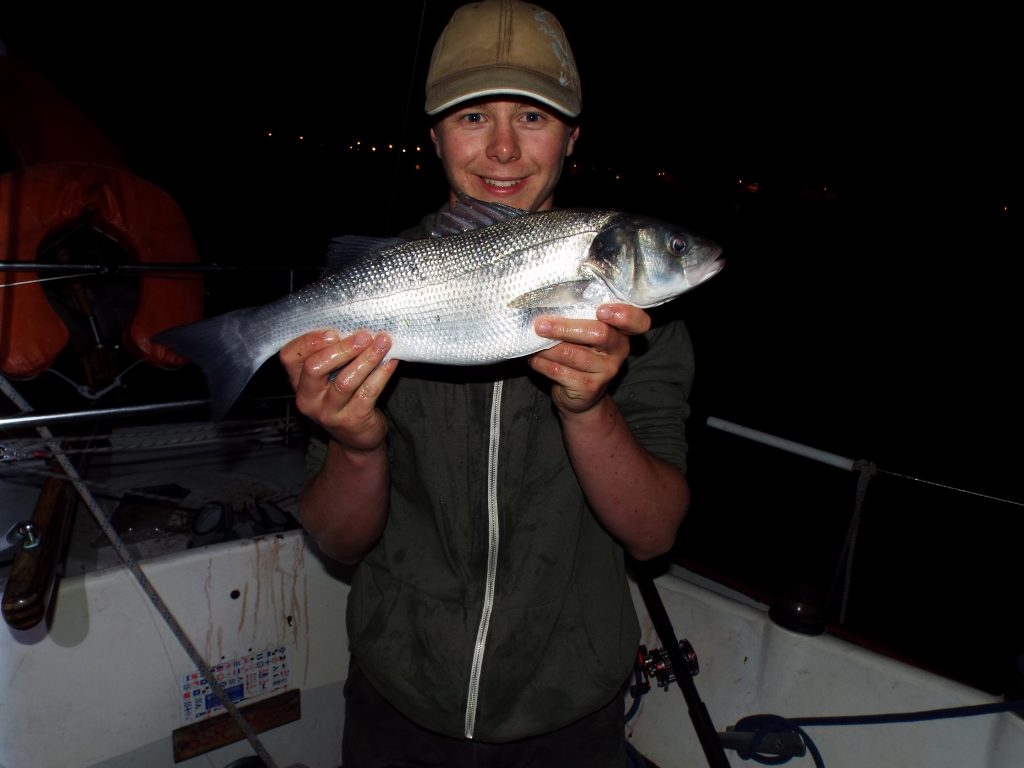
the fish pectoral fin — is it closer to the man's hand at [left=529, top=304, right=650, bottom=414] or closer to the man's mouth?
the man's hand at [left=529, top=304, right=650, bottom=414]

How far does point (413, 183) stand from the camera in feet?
194

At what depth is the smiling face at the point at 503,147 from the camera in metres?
2.11

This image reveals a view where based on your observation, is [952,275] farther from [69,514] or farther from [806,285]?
[69,514]

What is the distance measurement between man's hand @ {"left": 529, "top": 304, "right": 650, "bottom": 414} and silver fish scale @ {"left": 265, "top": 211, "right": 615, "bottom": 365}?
12 cm

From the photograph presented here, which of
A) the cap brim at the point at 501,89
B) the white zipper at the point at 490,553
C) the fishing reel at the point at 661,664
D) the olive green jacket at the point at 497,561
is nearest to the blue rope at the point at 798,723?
the fishing reel at the point at 661,664

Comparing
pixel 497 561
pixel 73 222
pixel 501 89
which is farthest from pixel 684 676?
pixel 73 222

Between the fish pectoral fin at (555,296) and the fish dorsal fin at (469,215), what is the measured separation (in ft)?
0.93

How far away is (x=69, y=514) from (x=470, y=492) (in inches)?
83.1

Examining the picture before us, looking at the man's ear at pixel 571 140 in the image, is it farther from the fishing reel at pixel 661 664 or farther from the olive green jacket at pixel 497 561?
the fishing reel at pixel 661 664

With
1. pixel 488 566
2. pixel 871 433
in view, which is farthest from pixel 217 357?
pixel 871 433

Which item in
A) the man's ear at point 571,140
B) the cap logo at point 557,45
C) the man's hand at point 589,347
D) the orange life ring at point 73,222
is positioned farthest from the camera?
the orange life ring at point 73,222

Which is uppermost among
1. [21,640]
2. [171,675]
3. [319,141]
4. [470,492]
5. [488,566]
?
[319,141]

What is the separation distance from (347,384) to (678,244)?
3.76 ft

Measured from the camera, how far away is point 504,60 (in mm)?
2070
